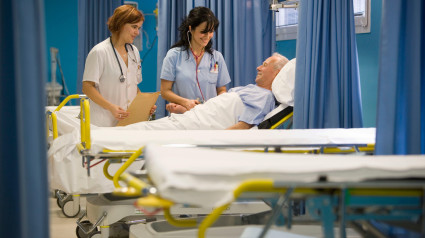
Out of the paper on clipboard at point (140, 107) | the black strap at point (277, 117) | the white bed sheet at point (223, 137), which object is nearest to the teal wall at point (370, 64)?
the black strap at point (277, 117)

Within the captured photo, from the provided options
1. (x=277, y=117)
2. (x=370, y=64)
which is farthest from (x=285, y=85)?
(x=370, y=64)

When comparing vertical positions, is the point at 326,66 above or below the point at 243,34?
below

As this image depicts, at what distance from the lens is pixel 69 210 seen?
4.00 meters

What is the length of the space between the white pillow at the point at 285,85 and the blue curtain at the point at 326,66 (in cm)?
17

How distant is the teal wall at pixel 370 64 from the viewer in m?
4.07

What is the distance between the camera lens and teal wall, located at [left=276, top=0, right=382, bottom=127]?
4.07 metres

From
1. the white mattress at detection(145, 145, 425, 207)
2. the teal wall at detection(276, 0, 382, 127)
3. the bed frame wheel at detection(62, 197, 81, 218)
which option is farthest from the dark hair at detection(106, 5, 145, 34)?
the white mattress at detection(145, 145, 425, 207)

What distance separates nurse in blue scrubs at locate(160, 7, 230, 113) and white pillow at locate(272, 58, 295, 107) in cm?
56

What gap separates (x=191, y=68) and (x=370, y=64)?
Result: 1.36 m

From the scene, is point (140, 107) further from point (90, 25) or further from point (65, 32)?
point (65, 32)

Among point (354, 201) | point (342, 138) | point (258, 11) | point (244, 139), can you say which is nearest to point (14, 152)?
point (354, 201)

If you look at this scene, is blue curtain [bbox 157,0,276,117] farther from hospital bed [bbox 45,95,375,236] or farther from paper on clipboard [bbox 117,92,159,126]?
hospital bed [bbox 45,95,375,236]

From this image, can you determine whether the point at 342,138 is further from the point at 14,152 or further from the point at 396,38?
the point at 14,152

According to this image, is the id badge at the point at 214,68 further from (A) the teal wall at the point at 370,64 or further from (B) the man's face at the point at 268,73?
(A) the teal wall at the point at 370,64
